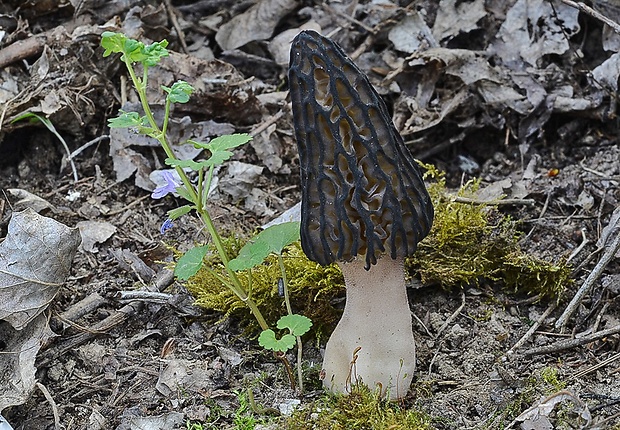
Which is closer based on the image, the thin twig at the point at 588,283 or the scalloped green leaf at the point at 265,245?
the scalloped green leaf at the point at 265,245

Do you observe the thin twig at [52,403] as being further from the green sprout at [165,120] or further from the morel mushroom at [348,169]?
the morel mushroom at [348,169]

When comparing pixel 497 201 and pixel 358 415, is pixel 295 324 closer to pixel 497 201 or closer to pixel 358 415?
pixel 358 415

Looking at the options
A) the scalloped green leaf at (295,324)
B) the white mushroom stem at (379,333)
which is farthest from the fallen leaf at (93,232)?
the white mushroom stem at (379,333)

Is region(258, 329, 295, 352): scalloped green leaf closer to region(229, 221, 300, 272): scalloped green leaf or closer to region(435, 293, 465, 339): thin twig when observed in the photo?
region(229, 221, 300, 272): scalloped green leaf

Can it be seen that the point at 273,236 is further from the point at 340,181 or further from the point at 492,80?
the point at 492,80

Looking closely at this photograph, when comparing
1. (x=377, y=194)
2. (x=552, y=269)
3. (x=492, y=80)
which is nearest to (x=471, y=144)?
(x=492, y=80)

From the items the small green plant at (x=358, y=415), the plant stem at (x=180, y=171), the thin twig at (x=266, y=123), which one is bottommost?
the thin twig at (x=266, y=123)


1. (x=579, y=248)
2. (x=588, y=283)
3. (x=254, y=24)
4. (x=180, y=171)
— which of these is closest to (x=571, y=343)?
(x=588, y=283)
